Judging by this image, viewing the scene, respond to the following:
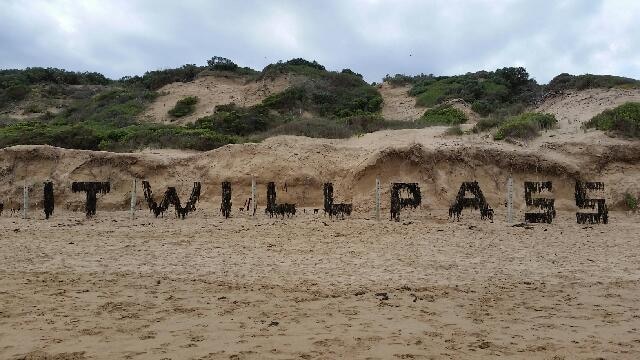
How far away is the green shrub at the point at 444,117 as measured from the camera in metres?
24.8

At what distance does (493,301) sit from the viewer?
271 inches

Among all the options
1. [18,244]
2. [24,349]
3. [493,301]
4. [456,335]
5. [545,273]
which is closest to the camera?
[24,349]

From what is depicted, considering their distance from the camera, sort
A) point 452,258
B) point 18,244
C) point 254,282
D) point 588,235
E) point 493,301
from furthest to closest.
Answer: point 588,235 < point 18,244 < point 452,258 < point 254,282 < point 493,301

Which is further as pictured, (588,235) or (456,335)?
(588,235)

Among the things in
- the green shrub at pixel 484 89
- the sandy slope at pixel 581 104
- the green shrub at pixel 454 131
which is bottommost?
the green shrub at pixel 454 131

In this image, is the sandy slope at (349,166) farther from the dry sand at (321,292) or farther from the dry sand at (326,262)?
the dry sand at (321,292)

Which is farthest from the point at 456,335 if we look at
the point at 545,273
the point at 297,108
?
the point at 297,108

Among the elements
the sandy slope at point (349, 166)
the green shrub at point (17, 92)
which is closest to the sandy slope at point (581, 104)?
the sandy slope at point (349, 166)

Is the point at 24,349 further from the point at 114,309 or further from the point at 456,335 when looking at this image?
the point at 456,335

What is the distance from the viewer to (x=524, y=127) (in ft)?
60.0

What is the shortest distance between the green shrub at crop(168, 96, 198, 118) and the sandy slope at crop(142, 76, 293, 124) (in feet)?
0.99

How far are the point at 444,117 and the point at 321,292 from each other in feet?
67.5

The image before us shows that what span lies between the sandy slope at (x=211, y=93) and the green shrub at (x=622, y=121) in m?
20.8

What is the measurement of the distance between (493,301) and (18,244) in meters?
9.13
